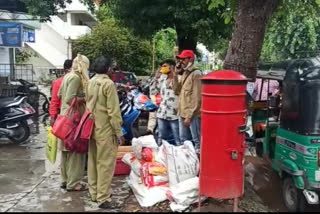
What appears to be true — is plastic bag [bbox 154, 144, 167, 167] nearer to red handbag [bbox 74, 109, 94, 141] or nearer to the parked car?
red handbag [bbox 74, 109, 94, 141]

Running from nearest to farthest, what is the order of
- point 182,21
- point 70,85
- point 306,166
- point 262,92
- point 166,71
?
1. point 306,166
2. point 70,85
3. point 166,71
4. point 262,92
5. point 182,21

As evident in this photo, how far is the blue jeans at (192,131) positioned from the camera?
633cm

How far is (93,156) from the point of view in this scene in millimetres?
5348

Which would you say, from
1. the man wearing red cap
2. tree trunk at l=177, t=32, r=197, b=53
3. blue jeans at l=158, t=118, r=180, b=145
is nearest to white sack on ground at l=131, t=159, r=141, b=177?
the man wearing red cap

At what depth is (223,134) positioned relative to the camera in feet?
14.7

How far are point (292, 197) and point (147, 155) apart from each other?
1.83m

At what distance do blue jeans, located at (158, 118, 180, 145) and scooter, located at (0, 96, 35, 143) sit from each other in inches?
139

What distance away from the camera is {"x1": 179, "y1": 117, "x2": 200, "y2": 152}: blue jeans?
20.8 feet

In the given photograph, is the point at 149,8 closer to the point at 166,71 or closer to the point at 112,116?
the point at 166,71

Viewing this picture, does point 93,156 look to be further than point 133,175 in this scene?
No

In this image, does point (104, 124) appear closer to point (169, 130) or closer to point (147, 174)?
point (147, 174)

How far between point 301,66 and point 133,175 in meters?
2.46

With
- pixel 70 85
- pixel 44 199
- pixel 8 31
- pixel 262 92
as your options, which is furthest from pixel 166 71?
pixel 8 31

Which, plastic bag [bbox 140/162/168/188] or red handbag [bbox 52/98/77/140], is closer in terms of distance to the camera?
plastic bag [bbox 140/162/168/188]
